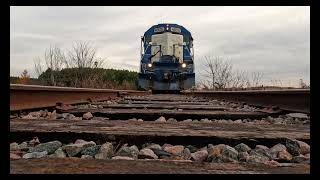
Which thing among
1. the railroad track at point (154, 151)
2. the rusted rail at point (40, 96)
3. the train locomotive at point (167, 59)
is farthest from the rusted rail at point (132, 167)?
the train locomotive at point (167, 59)

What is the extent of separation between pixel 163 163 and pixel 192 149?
2.09 ft

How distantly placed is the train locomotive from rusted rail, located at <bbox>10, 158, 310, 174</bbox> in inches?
558

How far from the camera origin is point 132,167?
1252 millimetres

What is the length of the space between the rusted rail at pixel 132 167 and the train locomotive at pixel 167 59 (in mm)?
14182

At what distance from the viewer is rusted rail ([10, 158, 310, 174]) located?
3.83 ft

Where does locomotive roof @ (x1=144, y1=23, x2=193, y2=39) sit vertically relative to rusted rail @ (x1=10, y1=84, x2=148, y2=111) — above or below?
above

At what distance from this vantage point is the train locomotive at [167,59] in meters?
15.5

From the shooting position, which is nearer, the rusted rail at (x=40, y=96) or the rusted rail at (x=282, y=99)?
the rusted rail at (x=40, y=96)

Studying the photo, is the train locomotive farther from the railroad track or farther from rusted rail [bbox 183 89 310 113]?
the railroad track

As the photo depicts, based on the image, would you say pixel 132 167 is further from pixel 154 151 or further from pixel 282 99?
pixel 282 99

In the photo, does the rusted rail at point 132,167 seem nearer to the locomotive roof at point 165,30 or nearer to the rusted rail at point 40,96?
the rusted rail at point 40,96

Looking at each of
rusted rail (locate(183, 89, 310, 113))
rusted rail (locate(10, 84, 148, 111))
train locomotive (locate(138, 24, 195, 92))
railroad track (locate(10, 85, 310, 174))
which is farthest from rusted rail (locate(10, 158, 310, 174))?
train locomotive (locate(138, 24, 195, 92))
